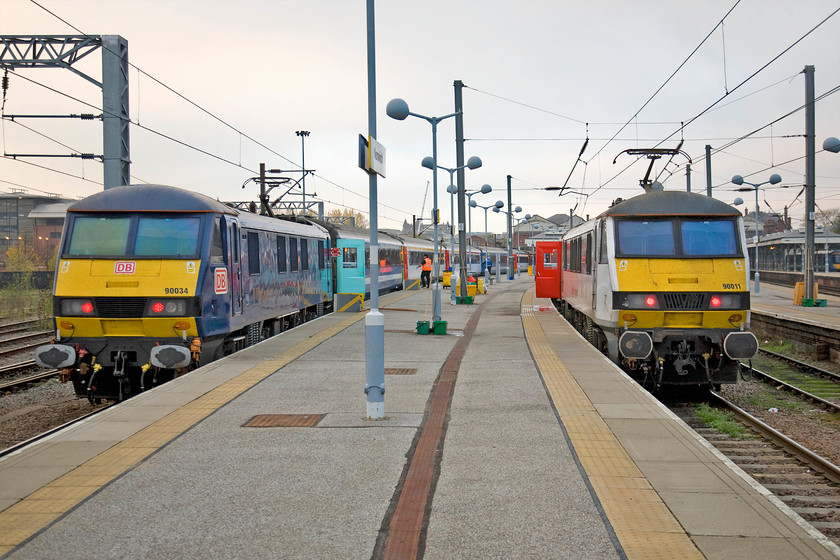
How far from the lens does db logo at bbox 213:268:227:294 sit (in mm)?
12000

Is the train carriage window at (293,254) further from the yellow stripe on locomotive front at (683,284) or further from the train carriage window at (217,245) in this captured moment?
the yellow stripe on locomotive front at (683,284)

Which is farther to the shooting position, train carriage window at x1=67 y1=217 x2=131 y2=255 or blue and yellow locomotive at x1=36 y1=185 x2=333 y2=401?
train carriage window at x1=67 y1=217 x2=131 y2=255

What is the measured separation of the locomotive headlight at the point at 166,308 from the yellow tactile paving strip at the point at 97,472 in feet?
4.46

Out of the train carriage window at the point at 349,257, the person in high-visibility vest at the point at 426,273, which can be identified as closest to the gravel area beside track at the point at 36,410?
the train carriage window at the point at 349,257

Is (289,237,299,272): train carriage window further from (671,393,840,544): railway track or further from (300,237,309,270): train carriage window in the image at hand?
(671,393,840,544): railway track

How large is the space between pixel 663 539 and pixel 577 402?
452cm

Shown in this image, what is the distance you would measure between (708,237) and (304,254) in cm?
1126

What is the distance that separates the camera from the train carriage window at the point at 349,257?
81.3 feet

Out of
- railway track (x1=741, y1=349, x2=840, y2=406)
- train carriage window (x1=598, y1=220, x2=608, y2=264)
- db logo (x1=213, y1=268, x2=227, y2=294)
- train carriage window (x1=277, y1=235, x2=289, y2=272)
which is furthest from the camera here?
train carriage window (x1=277, y1=235, x2=289, y2=272)

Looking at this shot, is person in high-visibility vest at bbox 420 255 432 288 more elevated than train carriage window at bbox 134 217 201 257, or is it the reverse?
train carriage window at bbox 134 217 201 257

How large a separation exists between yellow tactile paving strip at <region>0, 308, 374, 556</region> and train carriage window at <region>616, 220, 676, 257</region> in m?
6.48

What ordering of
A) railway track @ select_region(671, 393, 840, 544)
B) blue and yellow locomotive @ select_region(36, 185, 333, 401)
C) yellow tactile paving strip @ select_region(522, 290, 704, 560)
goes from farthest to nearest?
blue and yellow locomotive @ select_region(36, 185, 333, 401)
railway track @ select_region(671, 393, 840, 544)
yellow tactile paving strip @ select_region(522, 290, 704, 560)

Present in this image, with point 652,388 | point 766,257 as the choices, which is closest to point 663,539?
point 652,388

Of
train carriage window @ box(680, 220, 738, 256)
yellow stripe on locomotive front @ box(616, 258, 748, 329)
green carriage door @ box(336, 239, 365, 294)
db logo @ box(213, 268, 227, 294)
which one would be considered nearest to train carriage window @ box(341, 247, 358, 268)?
green carriage door @ box(336, 239, 365, 294)
